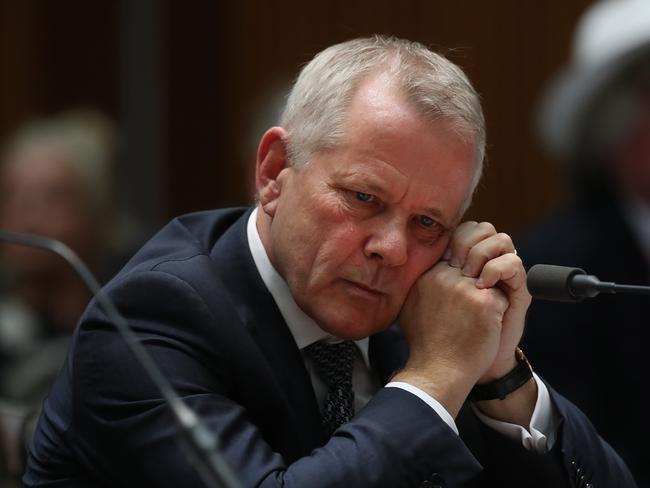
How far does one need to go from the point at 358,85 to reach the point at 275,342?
1.38 ft

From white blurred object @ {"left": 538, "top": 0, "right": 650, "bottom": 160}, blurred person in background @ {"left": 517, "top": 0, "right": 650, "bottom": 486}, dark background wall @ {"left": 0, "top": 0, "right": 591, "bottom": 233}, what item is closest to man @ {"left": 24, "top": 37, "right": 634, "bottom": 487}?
blurred person in background @ {"left": 517, "top": 0, "right": 650, "bottom": 486}

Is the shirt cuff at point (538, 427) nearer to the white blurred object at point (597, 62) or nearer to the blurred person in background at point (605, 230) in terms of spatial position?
the blurred person in background at point (605, 230)

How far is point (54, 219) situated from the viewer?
15.6 ft

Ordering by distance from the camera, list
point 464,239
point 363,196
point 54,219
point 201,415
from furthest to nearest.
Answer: point 54,219 → point 464,239 → point 363,196 → point 201,415

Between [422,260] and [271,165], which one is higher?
[271,165]

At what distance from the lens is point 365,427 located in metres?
1.90

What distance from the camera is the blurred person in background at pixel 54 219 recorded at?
15.1 ft

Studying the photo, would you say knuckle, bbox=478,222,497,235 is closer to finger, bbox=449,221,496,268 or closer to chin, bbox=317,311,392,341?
finger, bbox=449,221,496,268

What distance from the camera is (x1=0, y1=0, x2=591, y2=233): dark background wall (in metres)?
5.79

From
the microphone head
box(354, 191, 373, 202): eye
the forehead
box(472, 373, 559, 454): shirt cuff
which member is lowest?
box(472, 373, 559, 454): shirt cuff

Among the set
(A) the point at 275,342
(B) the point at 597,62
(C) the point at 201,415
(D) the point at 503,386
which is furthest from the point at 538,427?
(B) the point at 597,62

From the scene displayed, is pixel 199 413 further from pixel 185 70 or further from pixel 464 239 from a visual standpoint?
pixel 185 70

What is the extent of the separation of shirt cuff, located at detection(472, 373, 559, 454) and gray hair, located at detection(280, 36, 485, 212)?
0.34 m

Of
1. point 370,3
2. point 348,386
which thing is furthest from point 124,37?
point 348,386
